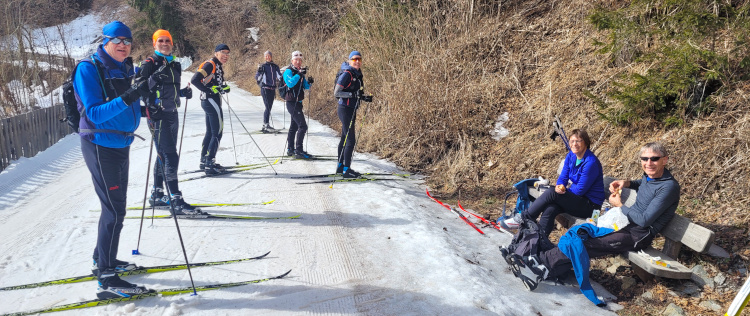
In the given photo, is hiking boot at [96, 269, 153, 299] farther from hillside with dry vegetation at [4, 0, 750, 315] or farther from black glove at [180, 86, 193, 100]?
hillside with dry vegetation at [4, 0, 750, 315]

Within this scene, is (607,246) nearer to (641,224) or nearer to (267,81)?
(641,224)

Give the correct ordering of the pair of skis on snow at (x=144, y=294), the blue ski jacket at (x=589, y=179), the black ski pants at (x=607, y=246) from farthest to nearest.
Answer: the blue ski jacket at (x=589, y=179) → the black ski pants at (x=607, y=246) → the pair of skis on snow at (x=144, y=294)

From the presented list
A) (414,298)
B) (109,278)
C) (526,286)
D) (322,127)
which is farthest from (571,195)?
(322,127)

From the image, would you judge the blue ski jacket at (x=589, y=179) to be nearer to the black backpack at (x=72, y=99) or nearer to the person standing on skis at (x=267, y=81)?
the black backpack at (x=72, y=99)

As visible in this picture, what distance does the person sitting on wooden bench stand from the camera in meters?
3.84

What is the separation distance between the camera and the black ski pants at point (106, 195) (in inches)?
144

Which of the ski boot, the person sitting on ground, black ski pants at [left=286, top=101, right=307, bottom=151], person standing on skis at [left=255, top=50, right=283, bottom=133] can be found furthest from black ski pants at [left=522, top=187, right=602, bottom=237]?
person standing on skis at [left=255, top=50, right=283, bottom=133]

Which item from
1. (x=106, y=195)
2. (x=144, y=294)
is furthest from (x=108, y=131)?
(x=144, y=294)

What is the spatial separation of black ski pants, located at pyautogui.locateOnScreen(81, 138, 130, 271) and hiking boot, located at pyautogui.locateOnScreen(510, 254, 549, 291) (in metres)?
3.45

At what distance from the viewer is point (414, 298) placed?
373cm

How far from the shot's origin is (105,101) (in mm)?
3631

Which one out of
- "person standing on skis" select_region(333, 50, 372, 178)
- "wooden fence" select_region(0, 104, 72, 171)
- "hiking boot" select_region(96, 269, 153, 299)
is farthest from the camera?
"wooden fence" select_region(0, 104, 72, 171)

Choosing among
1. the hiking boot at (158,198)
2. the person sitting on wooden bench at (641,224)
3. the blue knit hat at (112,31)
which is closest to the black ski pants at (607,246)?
the person sitting on wooden bench at (641,224)

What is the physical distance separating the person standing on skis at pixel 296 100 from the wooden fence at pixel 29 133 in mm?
5282
